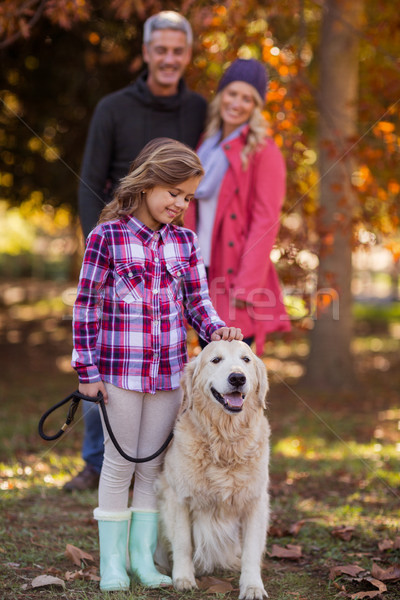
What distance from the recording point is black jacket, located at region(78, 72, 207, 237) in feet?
12.9

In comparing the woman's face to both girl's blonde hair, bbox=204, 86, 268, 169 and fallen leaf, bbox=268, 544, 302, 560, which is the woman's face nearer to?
girl's blonde hair, bbox=204, 86, 268, 169

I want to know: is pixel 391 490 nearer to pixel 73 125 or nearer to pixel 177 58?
pixel 177 58

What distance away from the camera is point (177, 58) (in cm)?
394

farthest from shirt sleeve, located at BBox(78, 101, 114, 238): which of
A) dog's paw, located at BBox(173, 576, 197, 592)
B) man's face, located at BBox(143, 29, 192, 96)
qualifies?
dog's paw, located at BBox(173, 576, 197, 592)

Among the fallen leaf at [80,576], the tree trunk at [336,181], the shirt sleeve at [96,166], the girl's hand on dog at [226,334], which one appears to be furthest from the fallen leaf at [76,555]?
the tree trunk at [336,181]

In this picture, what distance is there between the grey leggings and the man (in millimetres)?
1050

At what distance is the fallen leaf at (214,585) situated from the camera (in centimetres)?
290

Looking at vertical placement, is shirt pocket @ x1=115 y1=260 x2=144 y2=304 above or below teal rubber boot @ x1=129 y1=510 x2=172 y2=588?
above

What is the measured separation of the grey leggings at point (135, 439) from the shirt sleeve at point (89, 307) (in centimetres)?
14

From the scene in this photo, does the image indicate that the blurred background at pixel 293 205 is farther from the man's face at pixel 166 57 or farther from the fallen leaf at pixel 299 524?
the man's face at pixel 166 57

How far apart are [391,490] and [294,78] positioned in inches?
155

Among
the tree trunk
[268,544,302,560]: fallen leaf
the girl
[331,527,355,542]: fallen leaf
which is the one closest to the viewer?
the girl

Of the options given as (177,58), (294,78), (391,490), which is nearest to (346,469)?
(391,490)

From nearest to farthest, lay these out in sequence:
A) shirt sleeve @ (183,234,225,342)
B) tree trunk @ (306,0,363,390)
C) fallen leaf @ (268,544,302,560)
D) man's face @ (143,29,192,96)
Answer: shirt sleeve @ (183,234,225,342), fallen leaf @ (268,544,302,560), man's face @ (143,29,192,96), tree trunk @ (306,0,363,390)
